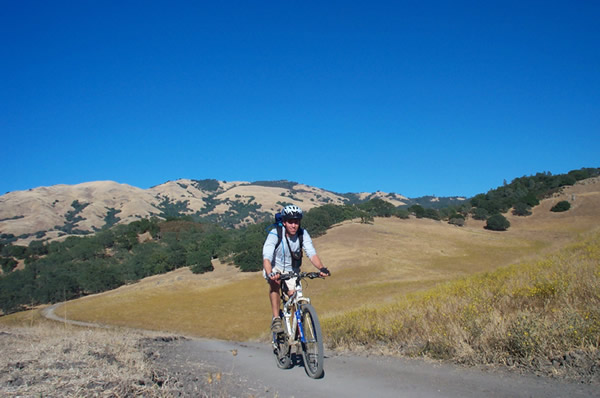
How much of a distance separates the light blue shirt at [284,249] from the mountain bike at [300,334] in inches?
17.0

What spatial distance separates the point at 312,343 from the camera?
5848 millimetres

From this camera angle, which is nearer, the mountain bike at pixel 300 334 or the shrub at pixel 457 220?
the mountain bike at pixel 300 334

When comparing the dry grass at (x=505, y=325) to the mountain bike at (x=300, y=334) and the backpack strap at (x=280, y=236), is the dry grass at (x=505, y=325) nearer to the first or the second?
the mountain bike at (x=300, y=334)

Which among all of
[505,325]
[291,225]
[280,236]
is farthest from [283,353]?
[505,325]

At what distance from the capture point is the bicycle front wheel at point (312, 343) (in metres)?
5.65

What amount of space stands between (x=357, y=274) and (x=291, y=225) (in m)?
43.9

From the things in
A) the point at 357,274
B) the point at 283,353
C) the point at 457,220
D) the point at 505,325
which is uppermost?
the point at 457,220

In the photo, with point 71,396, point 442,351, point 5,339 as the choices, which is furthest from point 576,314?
point 5,339

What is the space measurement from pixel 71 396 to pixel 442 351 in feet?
16.8

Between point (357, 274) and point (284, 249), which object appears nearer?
point (284, 249)

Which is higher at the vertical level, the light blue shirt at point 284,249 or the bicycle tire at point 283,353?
the light blue shirt at point 284,249

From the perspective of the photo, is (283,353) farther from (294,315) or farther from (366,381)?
(366,381)

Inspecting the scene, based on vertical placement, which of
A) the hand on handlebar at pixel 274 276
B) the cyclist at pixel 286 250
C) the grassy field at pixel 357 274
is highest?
the cyclist at pixel 286 250

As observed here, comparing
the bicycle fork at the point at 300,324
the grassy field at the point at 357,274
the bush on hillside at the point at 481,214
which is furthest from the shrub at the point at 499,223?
the bicycle fork at the point at 300,324
